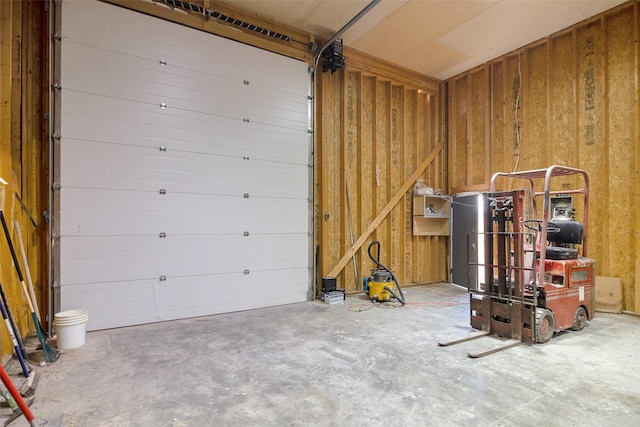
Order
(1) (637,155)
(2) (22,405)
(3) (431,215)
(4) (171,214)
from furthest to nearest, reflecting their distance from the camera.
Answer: (3) (431,215), (1) (637,155), (4) (171,214), (2) (22,405)

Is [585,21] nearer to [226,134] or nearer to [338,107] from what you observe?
[338,107]

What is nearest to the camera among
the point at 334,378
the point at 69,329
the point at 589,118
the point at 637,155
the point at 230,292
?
the point at 334,378

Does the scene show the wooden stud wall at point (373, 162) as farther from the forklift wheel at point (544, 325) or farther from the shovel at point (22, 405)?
the shovel at point (22, 405)

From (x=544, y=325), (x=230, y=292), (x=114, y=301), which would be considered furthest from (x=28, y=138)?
(x=544, y=325)

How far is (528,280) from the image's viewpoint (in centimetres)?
391

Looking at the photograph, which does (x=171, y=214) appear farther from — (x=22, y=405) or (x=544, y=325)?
(x=544, y=325)

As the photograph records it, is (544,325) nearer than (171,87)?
Yes

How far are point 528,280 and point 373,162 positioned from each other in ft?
Answer: 12.1

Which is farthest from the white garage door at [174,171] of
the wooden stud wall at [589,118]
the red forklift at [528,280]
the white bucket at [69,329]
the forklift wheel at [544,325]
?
the wooden stud wall at [589,118]

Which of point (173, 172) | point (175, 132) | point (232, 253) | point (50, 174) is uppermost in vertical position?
point (175, 132)

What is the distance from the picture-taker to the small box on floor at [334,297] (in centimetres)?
559

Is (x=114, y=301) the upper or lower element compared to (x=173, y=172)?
lower

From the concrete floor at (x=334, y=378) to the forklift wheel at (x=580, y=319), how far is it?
0.10 meters

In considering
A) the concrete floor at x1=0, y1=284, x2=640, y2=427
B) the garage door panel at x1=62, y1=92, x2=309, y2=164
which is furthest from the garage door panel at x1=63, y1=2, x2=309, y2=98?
the concrete floor at x1=0, y1=284, x2=640, y2=427
